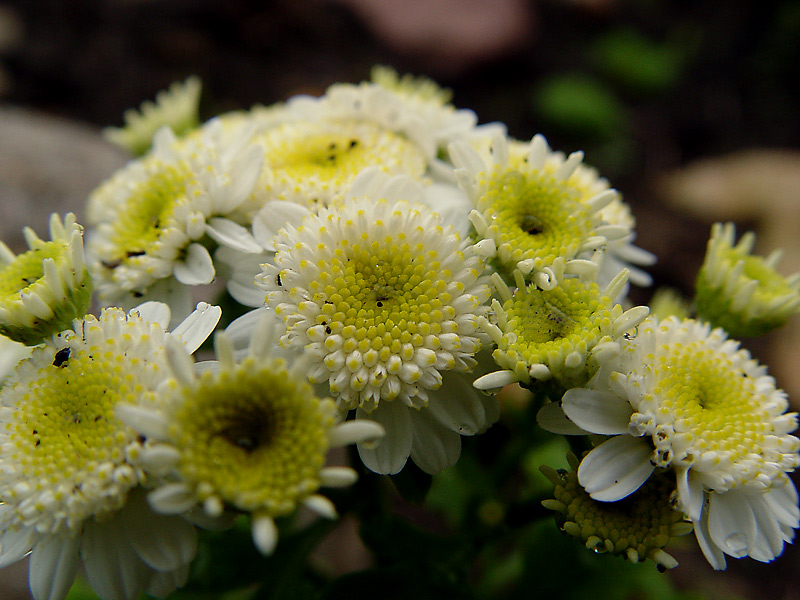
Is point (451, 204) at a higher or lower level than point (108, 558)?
higher

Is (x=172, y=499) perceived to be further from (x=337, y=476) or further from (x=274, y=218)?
(x=274, y=218)

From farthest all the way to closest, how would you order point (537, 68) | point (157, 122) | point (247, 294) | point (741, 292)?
1. point (537, 68)
2. point (157, 122)
3. point (741, 292)
4. point (247, 294)

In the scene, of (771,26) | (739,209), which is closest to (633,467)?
(739,209)

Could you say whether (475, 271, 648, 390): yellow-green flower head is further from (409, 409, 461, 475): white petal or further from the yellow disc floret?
the yellow disc floret

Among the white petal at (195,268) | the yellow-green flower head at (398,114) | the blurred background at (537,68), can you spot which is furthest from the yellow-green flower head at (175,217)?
the blurred background at (537,68)

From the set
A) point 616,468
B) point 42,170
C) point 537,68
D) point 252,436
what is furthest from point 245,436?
point 537,68

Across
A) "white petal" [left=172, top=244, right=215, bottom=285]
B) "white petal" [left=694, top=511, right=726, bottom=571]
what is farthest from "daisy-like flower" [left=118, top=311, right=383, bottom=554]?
"white petal" [left=694, top=511, right=726, bottom=571]
